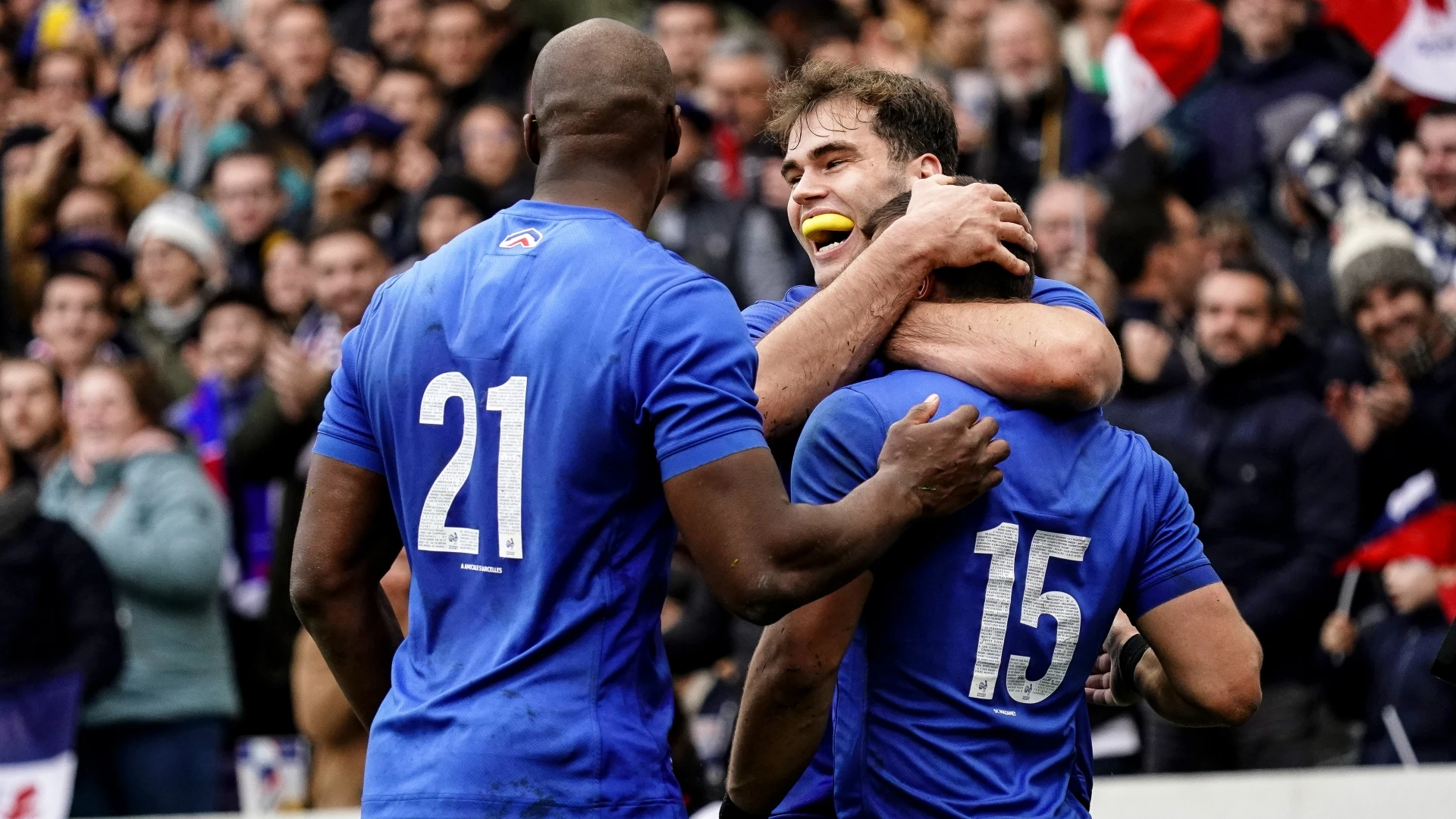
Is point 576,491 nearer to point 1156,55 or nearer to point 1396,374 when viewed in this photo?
point 1396,374

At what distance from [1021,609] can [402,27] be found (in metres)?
8.73

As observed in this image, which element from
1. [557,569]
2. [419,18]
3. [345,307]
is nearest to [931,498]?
[557,569]

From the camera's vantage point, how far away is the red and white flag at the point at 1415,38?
8047mm

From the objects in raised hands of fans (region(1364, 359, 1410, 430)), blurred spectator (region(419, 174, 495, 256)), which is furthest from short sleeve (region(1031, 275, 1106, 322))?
blurred spectator (region(419, 174, 495, 256))

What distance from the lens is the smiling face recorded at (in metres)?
3.91

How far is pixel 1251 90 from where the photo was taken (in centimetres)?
903

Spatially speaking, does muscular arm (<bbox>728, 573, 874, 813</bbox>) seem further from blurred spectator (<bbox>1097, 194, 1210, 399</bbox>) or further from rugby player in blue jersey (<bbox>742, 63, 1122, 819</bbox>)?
blurred spectator (<bbox>1097, 194, 1210, 399</bbox>)

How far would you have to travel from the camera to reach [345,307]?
27.3 ft

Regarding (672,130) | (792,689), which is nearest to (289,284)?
(672,130)

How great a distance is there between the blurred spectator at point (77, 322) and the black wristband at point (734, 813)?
6134 millimetres

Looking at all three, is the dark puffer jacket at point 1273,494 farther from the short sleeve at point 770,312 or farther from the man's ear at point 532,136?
the man's ear at point 532,136

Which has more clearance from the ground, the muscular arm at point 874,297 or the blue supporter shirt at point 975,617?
the muscular arm at point 874,297

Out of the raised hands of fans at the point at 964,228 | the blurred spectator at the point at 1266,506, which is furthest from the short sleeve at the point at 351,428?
the blurred spectator at the point at 1266,506

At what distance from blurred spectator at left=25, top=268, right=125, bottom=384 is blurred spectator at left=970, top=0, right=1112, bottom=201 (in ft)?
14.3
